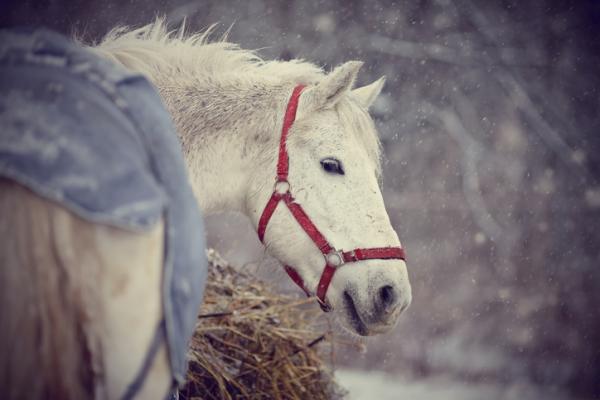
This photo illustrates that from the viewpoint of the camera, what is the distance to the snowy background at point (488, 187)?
3248 mm

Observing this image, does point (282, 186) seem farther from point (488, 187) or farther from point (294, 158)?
point (488, 187)

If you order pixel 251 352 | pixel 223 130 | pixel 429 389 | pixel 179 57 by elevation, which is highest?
pixel 179 57

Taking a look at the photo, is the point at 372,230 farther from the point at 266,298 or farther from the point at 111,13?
the point at 111,13

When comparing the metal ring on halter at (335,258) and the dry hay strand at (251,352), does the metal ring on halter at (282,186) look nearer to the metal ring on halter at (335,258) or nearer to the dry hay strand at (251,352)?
the metal ring on halter at (335,258)

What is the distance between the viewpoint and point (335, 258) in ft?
3.41

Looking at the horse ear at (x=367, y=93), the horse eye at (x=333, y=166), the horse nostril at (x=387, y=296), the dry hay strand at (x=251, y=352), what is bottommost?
the dry hay strand at (x=251, y=352)

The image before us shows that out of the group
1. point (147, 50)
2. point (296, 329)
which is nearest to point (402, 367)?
point (296, 329)

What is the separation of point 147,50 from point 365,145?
661 millimetres

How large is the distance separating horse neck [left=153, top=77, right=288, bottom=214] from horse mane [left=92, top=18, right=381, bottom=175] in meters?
0.04

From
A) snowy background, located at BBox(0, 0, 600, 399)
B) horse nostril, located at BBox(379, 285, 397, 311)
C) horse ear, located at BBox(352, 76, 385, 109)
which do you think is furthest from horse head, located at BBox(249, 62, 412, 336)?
snowy background, located at BBox(0, 0, 600, 399)

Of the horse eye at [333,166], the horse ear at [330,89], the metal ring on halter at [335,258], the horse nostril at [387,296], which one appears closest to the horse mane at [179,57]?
the horse ear at [330,89]

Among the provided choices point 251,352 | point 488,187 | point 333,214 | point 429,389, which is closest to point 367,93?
point 333,214

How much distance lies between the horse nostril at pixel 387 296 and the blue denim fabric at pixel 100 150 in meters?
0.58

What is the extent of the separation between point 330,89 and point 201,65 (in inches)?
15.6
